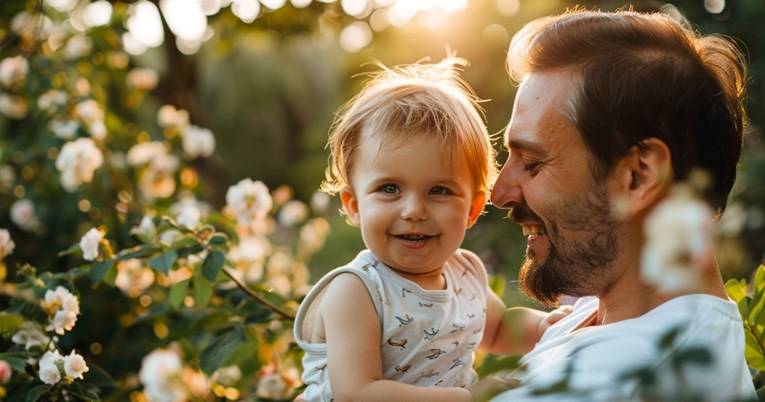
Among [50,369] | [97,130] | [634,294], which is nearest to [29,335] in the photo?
[50,369]

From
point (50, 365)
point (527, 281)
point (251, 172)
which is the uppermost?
point (527, 281)

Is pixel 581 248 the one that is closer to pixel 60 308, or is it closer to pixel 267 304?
pixel 267 304

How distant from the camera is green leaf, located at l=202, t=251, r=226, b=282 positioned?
2.19m

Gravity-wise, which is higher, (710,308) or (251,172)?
(710,308)

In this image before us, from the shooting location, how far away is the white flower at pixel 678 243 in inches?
32.8

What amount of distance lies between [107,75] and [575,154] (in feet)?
9.65

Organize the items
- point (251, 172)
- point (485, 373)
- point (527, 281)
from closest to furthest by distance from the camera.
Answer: point (485, 373)
point (527, 281)
point (251, 172)

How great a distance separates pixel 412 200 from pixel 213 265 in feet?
2.19

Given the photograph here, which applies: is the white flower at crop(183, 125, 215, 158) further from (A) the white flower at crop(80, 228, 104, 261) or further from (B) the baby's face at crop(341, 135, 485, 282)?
(B) the baby's face at crop(341, 135, 485, 282)

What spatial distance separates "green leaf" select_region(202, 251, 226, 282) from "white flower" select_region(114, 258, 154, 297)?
0.69m

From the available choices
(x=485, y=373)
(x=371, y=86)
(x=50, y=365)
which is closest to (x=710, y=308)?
(x=485, y=373)

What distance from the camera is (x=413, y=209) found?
171 centimetres

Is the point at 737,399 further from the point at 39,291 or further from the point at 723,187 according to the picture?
the point at 39,291

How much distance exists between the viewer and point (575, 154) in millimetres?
1687
